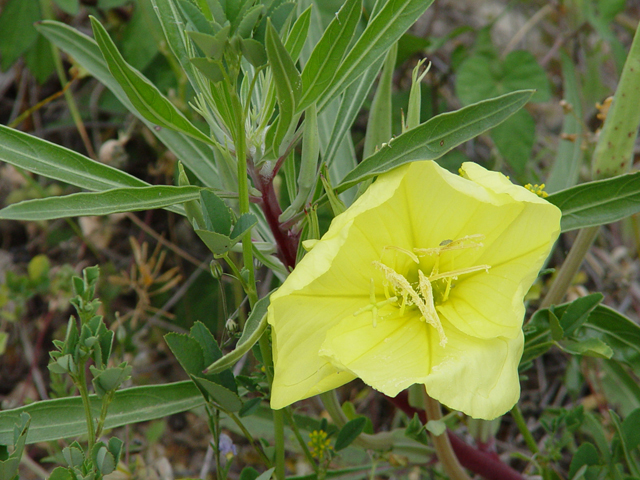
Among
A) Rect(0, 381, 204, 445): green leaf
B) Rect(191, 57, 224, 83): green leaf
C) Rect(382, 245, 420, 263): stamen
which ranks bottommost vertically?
Rect(0, 381, 204, 445): green leaf

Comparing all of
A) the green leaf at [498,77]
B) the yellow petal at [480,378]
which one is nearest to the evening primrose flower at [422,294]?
the yellow petal at [480,378]

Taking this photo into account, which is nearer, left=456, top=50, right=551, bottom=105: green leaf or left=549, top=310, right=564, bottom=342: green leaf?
left=549, top=310, right=564, bottom=342: green leaf

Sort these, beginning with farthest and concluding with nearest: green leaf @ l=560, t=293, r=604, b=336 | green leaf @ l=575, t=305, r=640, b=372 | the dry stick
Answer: the dry stick < green leaf @ l=575, t=305, r=640, b=372 < green leaf @ l=560, t=293, r=604, b=336

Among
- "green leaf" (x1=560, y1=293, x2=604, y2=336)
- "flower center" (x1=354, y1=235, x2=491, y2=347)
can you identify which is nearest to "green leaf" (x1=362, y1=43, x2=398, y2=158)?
"flower center" (x1=354, y1=235, x2=491, y2=347)

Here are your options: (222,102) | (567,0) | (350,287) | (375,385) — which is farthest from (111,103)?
(567,0)

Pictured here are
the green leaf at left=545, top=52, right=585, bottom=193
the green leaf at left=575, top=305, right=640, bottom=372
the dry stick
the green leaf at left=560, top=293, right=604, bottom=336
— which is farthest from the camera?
the dry stick

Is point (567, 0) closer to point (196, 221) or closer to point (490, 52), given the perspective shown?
point (490, 52)

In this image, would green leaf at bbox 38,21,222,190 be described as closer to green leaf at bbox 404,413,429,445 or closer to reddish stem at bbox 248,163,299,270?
reddish stem at bbox 248,163,299,270
